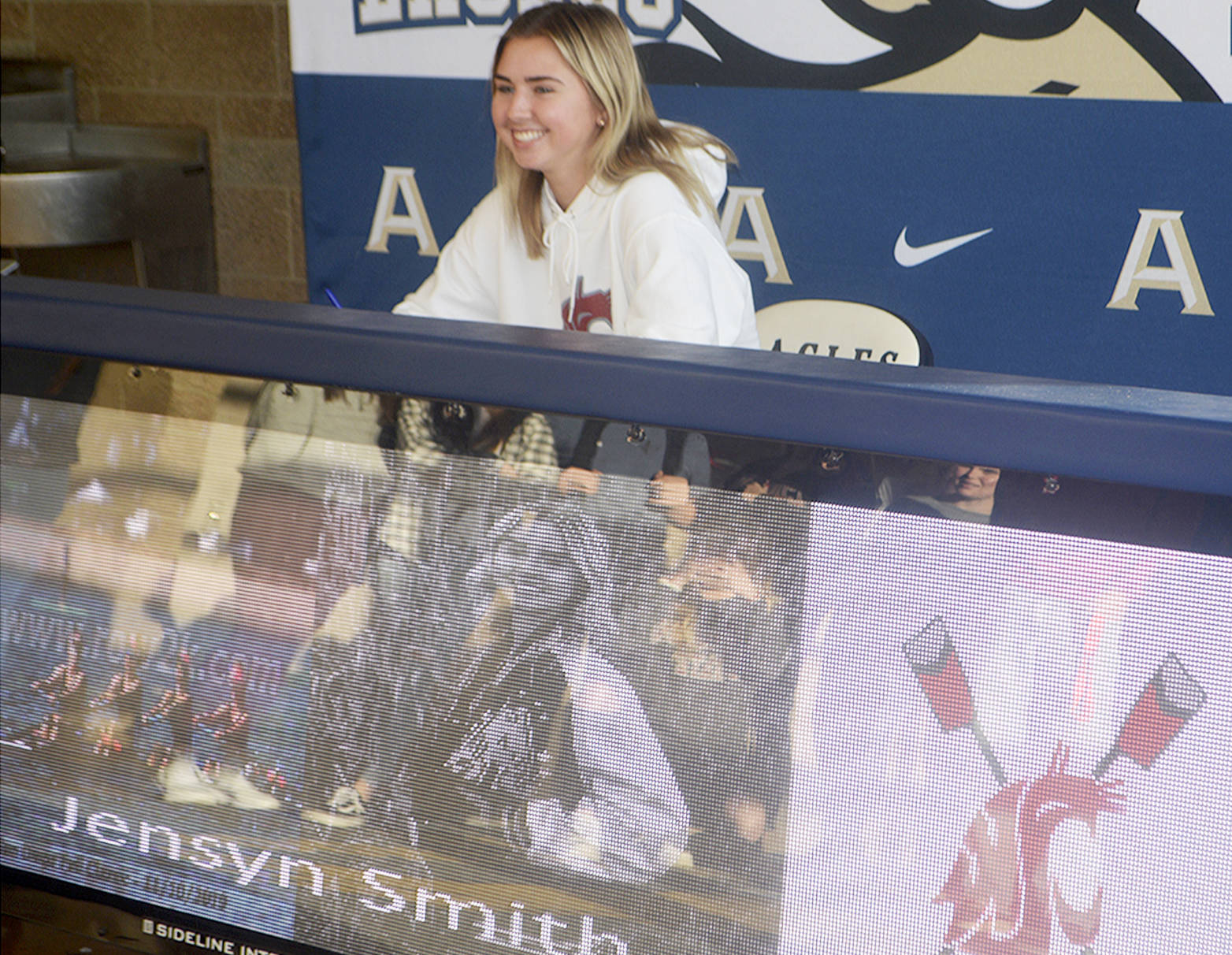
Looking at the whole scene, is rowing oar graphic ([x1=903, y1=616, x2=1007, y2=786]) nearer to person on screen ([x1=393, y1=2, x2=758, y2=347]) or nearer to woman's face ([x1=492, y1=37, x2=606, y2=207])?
person on screen ([x1=393, y1=2, x2=758, y2=347])

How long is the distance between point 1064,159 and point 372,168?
63.1 inches

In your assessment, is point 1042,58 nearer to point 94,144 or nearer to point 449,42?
point 449,42

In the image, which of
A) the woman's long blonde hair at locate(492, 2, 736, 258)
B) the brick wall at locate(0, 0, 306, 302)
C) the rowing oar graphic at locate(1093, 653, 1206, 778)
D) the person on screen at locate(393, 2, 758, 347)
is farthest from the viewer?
the brick wall at locate(0, 0, 306, 302)

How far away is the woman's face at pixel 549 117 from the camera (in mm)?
2049

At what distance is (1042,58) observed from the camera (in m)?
2.39

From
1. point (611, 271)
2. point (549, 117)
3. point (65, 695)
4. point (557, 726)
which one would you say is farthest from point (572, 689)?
point (549, 117)

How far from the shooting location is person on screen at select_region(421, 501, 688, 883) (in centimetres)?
57

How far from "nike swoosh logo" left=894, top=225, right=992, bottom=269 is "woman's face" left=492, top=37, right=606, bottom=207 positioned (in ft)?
2.63

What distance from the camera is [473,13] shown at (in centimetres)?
268

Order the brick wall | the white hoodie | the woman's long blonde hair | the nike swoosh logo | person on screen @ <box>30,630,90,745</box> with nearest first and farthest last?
person on screen @ <box>30,630,90,745</box>
the white hoodie
the woman's long blonde hair
the nike swoosh logo
the brick wall

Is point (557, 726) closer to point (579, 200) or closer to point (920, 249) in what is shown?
point (579, 200)

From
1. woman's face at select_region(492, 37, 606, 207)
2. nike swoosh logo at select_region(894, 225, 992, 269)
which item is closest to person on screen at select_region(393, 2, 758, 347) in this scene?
woman's face at select_region(492, 37, 606, 207)

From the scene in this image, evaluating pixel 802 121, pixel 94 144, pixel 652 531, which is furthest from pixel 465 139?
pixel 652 531

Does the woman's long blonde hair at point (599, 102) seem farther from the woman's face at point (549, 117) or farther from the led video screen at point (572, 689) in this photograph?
the led video screen at point (572, 689)
